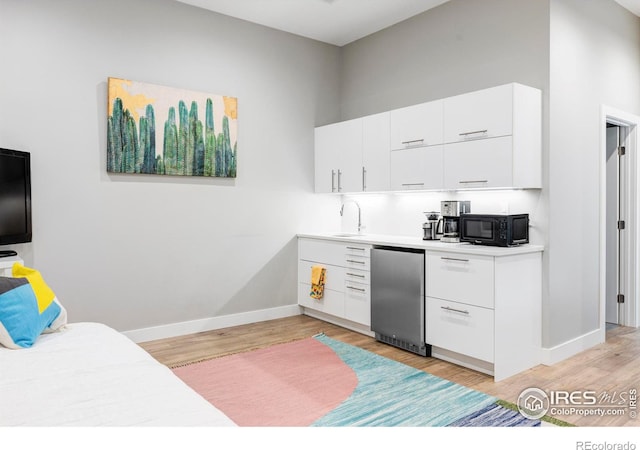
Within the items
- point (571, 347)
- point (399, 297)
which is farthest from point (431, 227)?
point (571, 347)

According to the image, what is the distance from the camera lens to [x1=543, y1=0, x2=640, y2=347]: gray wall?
3.50 metres

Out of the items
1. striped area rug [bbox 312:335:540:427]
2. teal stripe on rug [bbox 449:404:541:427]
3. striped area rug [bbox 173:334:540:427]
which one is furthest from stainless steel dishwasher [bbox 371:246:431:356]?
teal stripe on rug [bbox 449:404:541:427]

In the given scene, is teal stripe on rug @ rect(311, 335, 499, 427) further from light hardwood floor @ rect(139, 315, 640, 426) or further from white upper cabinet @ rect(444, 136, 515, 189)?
white upper cabinet @ rect(444, 136, 515, 189)

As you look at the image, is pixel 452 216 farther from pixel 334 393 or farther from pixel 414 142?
pixel 334 393

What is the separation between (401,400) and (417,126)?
224 cm

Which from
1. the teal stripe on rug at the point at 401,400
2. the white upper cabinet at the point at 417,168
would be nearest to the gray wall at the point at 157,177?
the white upper cabinet at the point at 417,168

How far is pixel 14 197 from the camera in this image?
3.24 meters

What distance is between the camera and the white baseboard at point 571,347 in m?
3.47

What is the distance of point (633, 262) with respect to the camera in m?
4.46

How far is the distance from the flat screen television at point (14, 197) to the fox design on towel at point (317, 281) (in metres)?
2.48

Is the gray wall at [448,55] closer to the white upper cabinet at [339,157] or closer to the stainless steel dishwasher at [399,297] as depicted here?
the white upper cabinet at [339,157]
